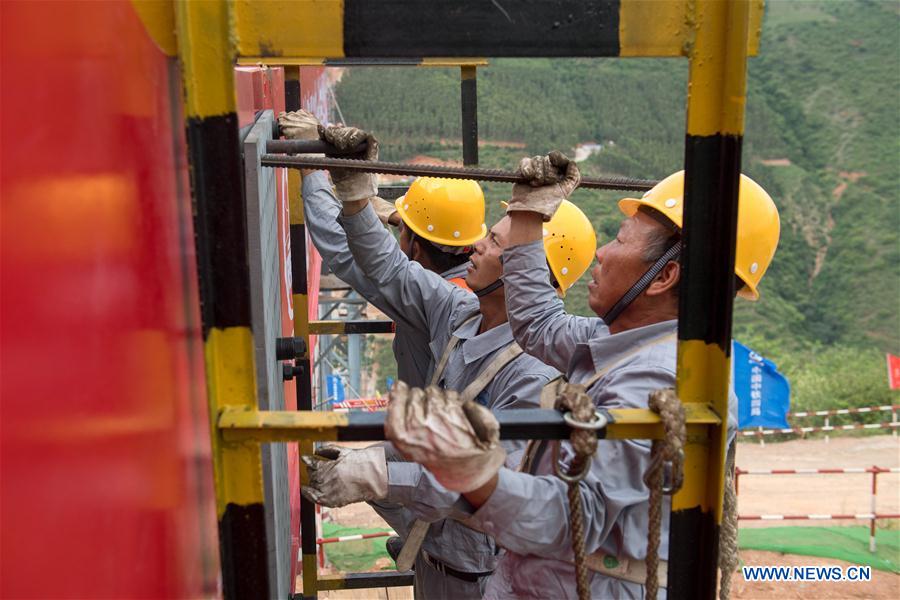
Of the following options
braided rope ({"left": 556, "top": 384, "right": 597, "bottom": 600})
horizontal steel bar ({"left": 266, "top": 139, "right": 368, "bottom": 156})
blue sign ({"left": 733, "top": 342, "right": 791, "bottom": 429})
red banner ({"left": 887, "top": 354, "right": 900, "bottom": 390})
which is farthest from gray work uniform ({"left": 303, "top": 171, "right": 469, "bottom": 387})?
red banner ({"left": 887, "top": 354, "right": 900, "bottom": 390})

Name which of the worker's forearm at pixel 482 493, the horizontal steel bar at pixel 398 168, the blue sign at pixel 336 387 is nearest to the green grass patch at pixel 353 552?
the blue sign at pixel 336 387

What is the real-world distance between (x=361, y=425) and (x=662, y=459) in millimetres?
512

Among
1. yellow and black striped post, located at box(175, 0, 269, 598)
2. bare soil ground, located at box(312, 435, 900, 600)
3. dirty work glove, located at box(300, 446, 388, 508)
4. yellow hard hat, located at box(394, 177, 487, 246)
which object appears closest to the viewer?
yellow and black striped post, located at box(175, 0, 269, 598)

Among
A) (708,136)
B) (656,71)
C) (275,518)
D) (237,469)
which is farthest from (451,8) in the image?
A: (656,71)

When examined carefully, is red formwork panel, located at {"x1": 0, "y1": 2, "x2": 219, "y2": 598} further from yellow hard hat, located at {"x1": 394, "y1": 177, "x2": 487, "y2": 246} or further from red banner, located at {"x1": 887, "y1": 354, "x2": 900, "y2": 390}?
red banner, located at {"x1": 887, "y1": 354, "x2": 900, "y2": 390}

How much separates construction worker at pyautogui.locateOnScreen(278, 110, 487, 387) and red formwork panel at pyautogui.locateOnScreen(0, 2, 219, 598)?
1.91 m

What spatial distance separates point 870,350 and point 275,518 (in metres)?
34.8

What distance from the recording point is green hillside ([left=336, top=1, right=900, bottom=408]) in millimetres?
36719

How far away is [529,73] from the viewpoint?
4606 centimetres

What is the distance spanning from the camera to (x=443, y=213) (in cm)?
394

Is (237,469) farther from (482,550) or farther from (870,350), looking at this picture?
(870,350)

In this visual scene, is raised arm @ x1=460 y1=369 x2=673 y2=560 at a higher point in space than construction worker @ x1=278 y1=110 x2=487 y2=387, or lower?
lower

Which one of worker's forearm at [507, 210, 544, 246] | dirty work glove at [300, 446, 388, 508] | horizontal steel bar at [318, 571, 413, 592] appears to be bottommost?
horizontal steel bar at [318, 571, 413, 592]

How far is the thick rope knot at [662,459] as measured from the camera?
1.47m
